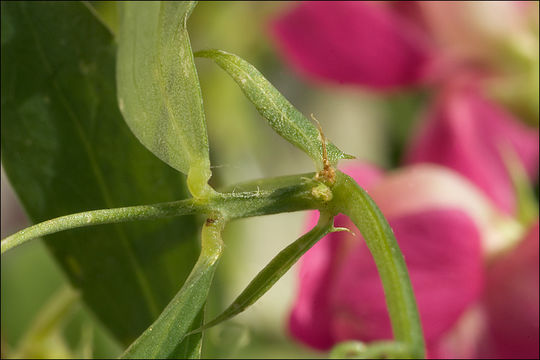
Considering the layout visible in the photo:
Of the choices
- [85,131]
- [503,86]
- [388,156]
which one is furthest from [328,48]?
[388,156]

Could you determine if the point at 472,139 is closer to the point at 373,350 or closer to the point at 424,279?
the point at 424,279

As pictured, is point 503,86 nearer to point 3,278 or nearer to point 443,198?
point 443,198

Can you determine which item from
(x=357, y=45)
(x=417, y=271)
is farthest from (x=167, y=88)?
(x=357, y=45)

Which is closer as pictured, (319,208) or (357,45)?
(319,208)

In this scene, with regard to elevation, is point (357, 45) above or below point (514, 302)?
above

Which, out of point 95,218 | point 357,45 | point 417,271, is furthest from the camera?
point 357,45

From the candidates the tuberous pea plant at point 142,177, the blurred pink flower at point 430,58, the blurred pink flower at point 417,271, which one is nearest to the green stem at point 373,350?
the tuberous pea plant at point 142,177
